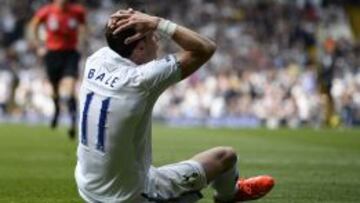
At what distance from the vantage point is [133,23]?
21.1 feet

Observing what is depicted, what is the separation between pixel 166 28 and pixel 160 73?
295 millimetres

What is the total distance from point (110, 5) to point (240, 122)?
329 inches

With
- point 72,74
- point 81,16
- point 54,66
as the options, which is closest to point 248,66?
point 54,66

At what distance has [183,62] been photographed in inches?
262

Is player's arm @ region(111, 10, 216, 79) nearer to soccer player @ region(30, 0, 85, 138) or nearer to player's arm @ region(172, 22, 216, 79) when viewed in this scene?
player's arm @ region(172, 22, 216, 79)

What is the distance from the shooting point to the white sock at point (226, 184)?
7559mm

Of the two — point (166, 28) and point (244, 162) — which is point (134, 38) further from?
point (244, 162)

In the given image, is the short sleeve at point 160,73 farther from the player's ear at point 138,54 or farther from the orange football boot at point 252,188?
the orange football boot at point 252,188

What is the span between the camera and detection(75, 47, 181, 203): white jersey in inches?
260

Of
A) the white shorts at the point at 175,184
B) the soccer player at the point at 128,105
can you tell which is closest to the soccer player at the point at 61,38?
the white shorts at the point at 175,184

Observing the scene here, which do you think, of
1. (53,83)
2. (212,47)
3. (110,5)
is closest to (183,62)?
(212,47)

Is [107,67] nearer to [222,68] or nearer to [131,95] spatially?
[131,95]

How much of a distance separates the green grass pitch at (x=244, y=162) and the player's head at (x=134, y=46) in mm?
2561

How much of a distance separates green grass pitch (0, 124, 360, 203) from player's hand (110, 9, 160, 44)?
109 inches
